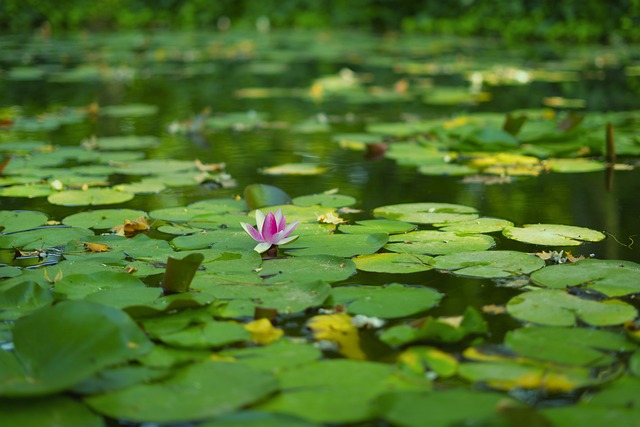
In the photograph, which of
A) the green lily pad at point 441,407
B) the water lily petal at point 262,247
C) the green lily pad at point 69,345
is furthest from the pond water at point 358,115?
the green lily pad at point 69,345

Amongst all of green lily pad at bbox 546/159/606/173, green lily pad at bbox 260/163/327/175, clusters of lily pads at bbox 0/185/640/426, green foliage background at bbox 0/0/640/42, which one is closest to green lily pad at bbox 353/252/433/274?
clusters of lily pads at bbox 0/185/640/426

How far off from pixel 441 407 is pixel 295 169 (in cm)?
178

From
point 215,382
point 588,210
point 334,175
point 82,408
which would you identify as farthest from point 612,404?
point 334,175

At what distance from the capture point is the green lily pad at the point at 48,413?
0.95 m

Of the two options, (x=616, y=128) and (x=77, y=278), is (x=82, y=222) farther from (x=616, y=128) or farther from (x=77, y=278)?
(x=616, y=128)

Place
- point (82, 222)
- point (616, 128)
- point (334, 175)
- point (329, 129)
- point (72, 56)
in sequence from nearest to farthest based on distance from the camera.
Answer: point (82, 222) < point (334, 175) < point (616, 128) < point (329, 129) < point (72, 56)

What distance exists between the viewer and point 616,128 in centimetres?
336

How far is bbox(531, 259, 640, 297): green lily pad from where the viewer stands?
4.60 feet

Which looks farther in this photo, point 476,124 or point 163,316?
point 476,124

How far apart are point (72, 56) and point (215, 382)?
290 inches

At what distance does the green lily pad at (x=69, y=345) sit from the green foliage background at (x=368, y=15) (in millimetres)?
7632

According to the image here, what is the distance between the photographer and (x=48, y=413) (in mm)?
973

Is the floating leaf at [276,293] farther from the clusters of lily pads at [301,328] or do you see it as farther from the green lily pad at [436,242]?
the green lily pad at [436,242]

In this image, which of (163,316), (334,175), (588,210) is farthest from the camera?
(334,175)
